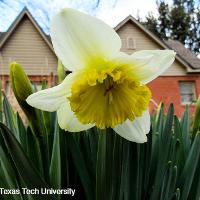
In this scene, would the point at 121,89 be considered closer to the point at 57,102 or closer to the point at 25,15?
the point at 57,102

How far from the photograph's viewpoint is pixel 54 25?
1.83 ft

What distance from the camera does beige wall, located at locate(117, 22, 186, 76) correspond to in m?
14.9

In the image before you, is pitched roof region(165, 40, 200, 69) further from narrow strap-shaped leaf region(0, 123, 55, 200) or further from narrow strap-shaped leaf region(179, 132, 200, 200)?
Result: narrow strap-shaped leaf region(0, 123, 55, 200)

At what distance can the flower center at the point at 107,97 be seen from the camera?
0.54 meters

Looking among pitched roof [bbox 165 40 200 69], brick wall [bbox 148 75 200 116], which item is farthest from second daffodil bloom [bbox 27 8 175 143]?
pitched roof [bbox 165 40 200 69]

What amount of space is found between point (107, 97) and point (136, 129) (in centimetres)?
8

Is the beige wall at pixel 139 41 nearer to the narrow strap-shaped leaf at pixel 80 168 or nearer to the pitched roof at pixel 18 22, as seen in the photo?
the pitched roof at pixel 18 22

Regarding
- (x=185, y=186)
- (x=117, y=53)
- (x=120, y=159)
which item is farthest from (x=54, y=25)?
(x=185, y=186)

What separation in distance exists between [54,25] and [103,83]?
0.12 m

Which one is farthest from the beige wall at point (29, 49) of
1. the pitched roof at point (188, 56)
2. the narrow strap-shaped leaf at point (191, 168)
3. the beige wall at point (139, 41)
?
the narrow strap-shaped leaf at point (191, 168)

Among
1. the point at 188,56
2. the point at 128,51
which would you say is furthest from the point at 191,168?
the point at 188,56

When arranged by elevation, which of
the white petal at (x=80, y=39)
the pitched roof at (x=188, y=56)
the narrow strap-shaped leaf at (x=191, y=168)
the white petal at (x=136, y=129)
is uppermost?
the pitched roof at (x=188, y=56)

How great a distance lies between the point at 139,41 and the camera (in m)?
15.1

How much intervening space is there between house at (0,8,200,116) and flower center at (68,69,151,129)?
1290 centimetres
